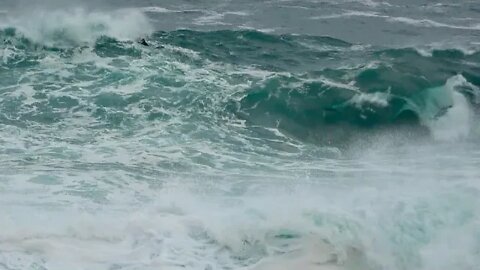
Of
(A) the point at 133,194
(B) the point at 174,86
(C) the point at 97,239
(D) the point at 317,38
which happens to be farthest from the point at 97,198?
(D) the point at 317,38

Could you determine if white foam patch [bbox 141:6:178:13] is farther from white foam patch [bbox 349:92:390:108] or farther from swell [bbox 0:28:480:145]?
white foam patch [bbox 349:92:390:108]

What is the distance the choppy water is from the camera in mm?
15789

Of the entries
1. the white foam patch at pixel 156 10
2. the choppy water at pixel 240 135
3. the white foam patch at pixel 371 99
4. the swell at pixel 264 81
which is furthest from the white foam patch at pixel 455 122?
the white foam patch at pixel 156 10

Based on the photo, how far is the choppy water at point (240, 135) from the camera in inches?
622

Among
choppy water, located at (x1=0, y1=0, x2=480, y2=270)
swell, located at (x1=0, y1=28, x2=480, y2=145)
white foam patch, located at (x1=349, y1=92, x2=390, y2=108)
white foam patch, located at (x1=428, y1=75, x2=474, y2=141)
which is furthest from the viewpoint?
white foam patch, located at (x1=349, y1=92, x2=390, y2=108)

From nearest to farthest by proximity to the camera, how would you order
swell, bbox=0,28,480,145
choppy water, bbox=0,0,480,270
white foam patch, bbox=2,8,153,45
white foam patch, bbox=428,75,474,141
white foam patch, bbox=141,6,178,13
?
choppy water, bbox=0,0,480,270 < white foam patch, bbox=428,75,474,141 < swell, bbox=0,28,480,145 < white foam patch, bbox=2,8,153,45 < white foam patch, bbox=141,6,178,13

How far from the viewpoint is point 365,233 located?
16078 mm

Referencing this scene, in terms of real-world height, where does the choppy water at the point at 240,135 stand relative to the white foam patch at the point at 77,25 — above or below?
below

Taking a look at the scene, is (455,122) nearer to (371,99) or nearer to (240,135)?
(371,99)

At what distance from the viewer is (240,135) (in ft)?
69.7

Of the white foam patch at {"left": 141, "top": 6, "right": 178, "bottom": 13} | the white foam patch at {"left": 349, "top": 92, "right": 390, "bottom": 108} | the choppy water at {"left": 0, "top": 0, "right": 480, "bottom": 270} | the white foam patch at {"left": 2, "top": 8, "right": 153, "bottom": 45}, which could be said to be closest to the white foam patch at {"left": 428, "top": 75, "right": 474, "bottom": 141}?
the choppy water at {"left": 0, "top": 0, "right": 480, "bottom": 270}

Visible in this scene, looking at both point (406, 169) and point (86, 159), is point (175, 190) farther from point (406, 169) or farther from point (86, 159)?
point (406, 169)

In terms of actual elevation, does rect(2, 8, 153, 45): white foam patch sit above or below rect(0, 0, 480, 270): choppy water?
above

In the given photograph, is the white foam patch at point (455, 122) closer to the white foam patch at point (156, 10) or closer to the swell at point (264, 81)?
the swell at point (264, 81)
